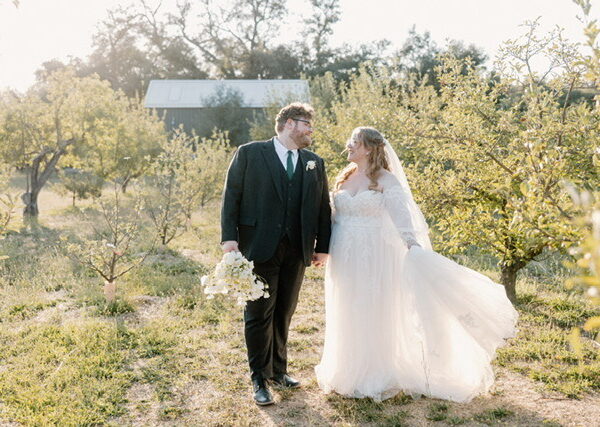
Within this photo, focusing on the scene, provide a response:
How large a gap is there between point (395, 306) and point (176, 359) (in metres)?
2.16

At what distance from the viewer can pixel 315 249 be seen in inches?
167

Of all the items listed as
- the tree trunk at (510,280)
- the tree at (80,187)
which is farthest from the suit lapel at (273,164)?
the tree at (80,187)

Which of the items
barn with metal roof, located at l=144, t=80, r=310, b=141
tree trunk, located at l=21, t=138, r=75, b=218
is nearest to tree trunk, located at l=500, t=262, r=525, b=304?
tree trunk, located at l=21, t=138, r=75, b=218

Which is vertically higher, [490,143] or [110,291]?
[490,143]

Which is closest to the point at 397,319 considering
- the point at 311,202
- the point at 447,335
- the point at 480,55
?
the point at 447,335

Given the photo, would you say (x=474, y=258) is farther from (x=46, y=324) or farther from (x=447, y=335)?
(x=46, y=324)

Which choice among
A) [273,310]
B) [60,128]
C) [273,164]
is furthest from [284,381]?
[60,128]

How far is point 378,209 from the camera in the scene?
4.10 meters

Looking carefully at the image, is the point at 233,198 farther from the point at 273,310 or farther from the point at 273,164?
the point at 273,310

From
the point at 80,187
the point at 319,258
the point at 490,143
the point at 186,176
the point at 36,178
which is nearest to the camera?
the point at 319,258

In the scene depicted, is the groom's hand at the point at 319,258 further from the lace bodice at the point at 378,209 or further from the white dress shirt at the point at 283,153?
the white dress shirt at the point at 283,153

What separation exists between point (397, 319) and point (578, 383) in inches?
62.8

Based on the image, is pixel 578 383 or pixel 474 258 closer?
pixel 578 383

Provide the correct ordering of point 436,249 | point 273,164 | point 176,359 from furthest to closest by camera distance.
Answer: point 436,249 → point 176,359 → point 273,164
